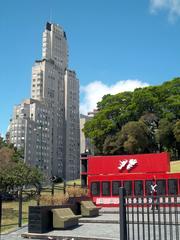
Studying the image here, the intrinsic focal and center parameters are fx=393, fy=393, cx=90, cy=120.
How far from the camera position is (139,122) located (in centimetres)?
6147

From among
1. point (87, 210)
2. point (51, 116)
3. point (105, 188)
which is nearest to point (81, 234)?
point (87, 210)

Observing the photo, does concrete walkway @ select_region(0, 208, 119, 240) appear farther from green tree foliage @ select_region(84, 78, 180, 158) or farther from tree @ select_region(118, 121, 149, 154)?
green tree foliage @ select_region(84, 78, 180, 158)

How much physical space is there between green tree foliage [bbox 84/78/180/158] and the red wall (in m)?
29.1

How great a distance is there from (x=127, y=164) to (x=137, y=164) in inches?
30.3

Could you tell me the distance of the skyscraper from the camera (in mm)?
134500

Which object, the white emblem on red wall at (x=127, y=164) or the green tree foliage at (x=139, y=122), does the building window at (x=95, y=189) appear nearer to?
the white emblem on red wall at (x=127, y=164)

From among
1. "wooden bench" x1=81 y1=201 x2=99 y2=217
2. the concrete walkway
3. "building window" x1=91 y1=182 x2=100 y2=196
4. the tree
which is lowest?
the concrete walkway

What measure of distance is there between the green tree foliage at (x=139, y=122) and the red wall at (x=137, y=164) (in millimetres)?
29126

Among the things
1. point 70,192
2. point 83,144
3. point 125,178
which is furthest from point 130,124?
point 83,144

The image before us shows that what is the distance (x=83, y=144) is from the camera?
161000mm

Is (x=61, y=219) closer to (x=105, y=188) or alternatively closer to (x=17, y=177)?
(x=105, y=188)

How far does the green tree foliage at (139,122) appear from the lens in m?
60.2

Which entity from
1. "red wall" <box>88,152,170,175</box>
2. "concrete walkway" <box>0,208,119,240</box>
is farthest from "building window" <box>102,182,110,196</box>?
"concrete walkway" <box>0,208,119,240</box>

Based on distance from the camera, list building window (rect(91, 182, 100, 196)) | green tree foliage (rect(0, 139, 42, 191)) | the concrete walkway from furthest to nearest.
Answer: green tree foliage (rect(0, 139, 42, 191))
building window (rect(91, 182, 100, 196))
the concrete walkway
